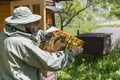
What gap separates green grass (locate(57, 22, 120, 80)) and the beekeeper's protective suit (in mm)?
6959

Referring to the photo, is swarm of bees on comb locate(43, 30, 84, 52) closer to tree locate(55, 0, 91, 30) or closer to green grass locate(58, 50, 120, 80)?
green grass locate(58, 50, 120, 80)

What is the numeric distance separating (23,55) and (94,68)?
8.76 m

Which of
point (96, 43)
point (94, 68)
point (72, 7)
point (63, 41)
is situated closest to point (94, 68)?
point (94, 68)

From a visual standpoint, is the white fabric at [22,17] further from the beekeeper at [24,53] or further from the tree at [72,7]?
the tree at [72,7]

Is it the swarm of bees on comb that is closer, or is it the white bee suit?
the white bee suit

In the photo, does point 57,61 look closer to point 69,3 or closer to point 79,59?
point 79,59

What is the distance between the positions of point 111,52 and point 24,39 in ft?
34.2

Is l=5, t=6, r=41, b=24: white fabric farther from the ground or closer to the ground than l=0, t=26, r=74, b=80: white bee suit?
farther from the ground

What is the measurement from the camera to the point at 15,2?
7.20 meters

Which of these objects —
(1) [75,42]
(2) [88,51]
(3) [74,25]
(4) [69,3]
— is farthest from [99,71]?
(3) [74,25]

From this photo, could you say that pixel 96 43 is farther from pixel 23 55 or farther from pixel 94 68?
pixel 23 55

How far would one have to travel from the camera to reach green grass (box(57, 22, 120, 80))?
987cm

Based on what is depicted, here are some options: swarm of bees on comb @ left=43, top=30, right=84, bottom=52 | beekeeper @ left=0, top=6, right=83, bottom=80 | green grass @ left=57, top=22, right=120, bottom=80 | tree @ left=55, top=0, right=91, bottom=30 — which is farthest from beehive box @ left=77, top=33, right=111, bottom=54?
beekeeper @ left=0, top=6, right=83, bottom=80

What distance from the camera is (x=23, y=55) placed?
101 inches
